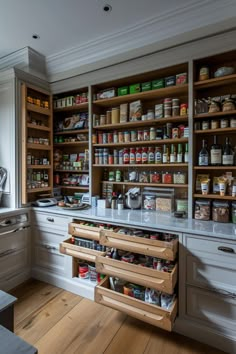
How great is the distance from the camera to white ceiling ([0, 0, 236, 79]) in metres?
1.74

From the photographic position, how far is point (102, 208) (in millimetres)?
2307

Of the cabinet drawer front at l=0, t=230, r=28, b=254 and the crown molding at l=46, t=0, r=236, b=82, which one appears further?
the cabinet drawer front at l=0, t=230, r=28, b=254

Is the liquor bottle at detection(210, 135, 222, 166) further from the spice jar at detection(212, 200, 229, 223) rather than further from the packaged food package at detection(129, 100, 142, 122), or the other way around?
the packaged food package at detection(129, 100, 142, 122)

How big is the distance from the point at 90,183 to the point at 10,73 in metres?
1.43

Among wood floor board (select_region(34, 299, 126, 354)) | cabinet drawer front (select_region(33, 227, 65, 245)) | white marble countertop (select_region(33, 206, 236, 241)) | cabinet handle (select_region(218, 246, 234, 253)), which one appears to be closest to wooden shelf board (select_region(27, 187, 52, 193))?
white marble countertop (select_region(33, 206, 236, 241))

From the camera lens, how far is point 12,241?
2.19 metres

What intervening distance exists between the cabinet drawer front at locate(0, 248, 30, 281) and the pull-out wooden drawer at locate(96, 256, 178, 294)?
1036 millimetres

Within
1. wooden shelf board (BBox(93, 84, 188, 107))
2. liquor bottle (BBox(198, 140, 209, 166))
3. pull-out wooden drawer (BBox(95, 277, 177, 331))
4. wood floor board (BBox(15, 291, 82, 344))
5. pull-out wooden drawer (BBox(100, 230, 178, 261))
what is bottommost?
wood floor board (BBox(15, 291, 82, 344))

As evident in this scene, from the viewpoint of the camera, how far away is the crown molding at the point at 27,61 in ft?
7.93

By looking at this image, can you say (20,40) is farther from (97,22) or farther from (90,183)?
(90,183)

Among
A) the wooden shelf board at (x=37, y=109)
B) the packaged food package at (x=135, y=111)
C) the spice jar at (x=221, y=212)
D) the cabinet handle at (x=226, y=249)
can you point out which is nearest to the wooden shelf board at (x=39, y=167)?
the wooden shelf board at (x=37, y=109)

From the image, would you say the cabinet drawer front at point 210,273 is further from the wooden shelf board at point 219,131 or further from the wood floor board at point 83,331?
the wooden shelf board at point 219,131

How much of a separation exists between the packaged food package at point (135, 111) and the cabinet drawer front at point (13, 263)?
1.85 metres

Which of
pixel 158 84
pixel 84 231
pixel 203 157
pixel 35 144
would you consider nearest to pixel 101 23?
pixel 158 84
